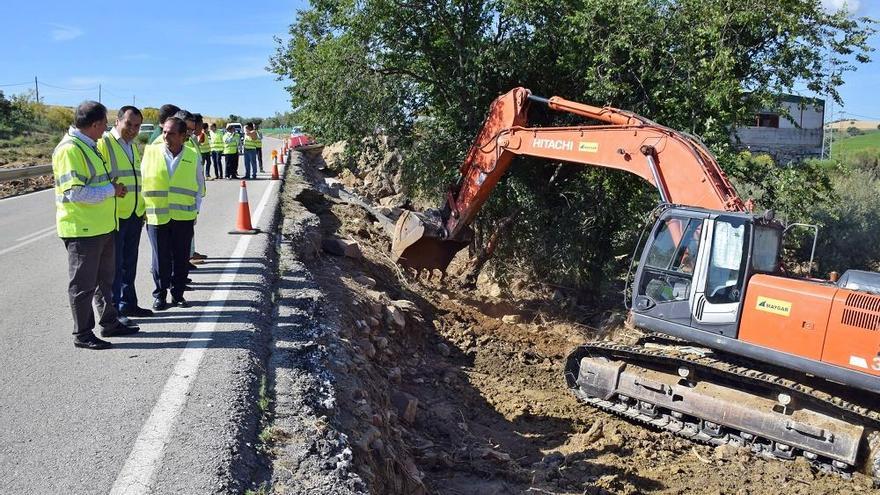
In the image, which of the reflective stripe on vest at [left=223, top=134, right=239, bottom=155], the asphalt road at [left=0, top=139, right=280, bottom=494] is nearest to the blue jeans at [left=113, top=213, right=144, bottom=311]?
the asphalt road at [left=0, top=139, right=280, bottom=494]

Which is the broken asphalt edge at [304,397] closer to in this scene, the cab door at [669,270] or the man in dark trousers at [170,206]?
the man in dark trousers at [170,206]

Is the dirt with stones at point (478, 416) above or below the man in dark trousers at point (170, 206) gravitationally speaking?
below

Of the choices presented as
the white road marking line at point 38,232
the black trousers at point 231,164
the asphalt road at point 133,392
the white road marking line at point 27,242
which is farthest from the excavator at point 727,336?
the black trousers at point 231,164

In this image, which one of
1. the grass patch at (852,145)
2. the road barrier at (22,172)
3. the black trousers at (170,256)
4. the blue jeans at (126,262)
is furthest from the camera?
the grass patch at (852,145)

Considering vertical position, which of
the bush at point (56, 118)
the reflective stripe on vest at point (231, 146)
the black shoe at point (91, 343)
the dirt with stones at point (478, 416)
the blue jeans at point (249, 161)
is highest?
the bush at point (56, 118)

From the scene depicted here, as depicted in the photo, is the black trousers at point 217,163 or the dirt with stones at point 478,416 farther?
the black trousers at point 217,163

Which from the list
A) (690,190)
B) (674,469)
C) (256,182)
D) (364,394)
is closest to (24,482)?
(364,394)

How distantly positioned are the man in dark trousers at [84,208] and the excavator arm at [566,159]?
5.81 m

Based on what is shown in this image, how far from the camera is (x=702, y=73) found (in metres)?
10.7

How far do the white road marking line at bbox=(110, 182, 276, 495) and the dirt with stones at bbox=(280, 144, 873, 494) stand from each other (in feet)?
3.32

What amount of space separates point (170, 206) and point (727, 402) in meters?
5.95

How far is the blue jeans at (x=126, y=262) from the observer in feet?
21.1

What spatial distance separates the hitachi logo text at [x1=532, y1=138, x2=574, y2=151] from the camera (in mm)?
9586

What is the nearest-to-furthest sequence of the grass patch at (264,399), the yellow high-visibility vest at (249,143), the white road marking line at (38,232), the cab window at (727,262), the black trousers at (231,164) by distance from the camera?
the grass patch at (264,399) → the cab window at (727,262) → the white road marking line at (38,232) → the yellow high-visibility vest at (249,143) → the black trousers at (231,164)
